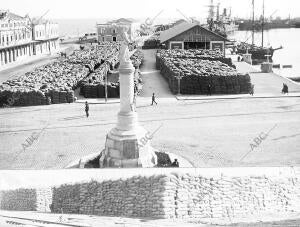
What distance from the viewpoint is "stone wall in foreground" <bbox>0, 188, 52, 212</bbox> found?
512 inches

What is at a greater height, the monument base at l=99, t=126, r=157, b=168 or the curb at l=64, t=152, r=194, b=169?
the monument base at l=99, t=126, r=157, b=168

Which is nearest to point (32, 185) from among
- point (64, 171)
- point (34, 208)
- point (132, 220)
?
point (34, 208)

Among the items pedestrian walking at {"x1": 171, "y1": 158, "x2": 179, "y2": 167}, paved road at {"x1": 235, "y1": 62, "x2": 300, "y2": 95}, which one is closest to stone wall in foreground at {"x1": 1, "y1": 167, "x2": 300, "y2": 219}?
pedestrian walking at {"x1": 171, "y1": 158, "x2": 179, "y2": 167}

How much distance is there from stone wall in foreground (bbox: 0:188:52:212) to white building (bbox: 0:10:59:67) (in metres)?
47.6

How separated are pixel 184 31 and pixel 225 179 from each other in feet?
177

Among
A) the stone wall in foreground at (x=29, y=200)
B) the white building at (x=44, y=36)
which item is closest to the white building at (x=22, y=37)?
the white building at (x=44, y=36)

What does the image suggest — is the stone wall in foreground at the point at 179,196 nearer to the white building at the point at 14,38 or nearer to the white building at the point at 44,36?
the white building at the point at 14,38

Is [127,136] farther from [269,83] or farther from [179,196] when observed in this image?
[269,83]

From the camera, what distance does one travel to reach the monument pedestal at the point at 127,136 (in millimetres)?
17547

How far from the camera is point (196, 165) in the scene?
61.0 feet

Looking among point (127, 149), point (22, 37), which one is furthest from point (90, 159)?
point (22, 37)

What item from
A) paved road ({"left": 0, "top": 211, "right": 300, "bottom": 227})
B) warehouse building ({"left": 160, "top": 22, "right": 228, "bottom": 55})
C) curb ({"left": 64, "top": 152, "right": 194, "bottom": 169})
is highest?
warehouse building ({"left": 160, "top": 22, "right": 228, "bottom": 55})

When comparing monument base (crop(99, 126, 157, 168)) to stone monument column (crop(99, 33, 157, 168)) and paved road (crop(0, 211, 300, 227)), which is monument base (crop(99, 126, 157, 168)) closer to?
stone monument column (crop(99, 33, 157, 168))

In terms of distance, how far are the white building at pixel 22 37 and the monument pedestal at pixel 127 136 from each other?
44286 millimetres
